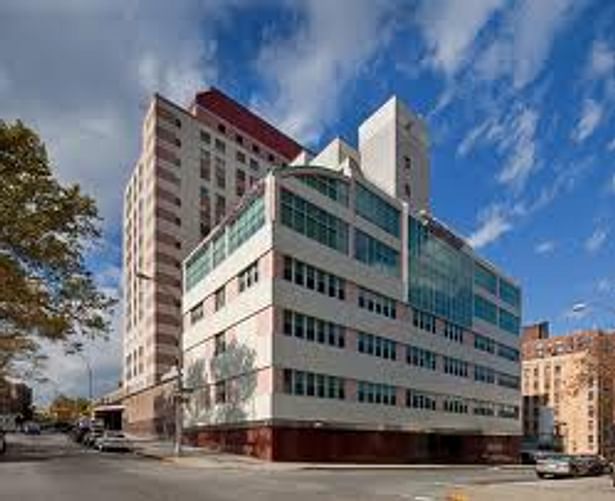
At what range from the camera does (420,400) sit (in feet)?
228

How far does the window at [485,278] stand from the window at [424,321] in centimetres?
1324

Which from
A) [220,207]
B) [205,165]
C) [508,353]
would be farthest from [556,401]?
[205,165]

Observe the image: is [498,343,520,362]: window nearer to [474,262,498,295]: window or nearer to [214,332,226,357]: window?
[474,262,498,295]: window

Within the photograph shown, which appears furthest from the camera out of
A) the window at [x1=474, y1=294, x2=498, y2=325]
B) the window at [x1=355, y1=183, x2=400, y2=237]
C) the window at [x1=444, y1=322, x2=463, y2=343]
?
the window at [x1=474, y1=294, x2=498, y2=325]

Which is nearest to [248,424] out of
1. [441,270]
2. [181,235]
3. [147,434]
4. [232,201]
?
[441,270]

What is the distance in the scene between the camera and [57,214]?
133ft

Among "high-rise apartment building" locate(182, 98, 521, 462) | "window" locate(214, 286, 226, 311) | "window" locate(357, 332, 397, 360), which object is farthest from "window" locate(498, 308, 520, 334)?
"window" locate(214, 286, 226, 311)

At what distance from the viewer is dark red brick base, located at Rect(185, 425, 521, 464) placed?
53312mm

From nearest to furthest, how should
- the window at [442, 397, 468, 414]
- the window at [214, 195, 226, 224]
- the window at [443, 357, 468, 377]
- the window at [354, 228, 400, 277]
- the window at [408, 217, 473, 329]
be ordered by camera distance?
1. the window at [354, 228, 400, 277]
2. the window at [408, 217, 473, 329]
3. the window at [442, 397, 468, 414]
4. the window at [443, 357, 468, 377]
5. the window at [214, 195, 226, 224]

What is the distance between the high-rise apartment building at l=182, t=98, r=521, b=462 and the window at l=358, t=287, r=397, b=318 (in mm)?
143

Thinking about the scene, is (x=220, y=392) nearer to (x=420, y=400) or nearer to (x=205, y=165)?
(x=420, y=400)

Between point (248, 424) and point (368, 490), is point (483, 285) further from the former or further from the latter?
point (368, 490)

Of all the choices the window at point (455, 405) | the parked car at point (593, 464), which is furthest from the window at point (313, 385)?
the window at point (455, 405)

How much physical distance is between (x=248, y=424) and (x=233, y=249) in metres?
12.1
